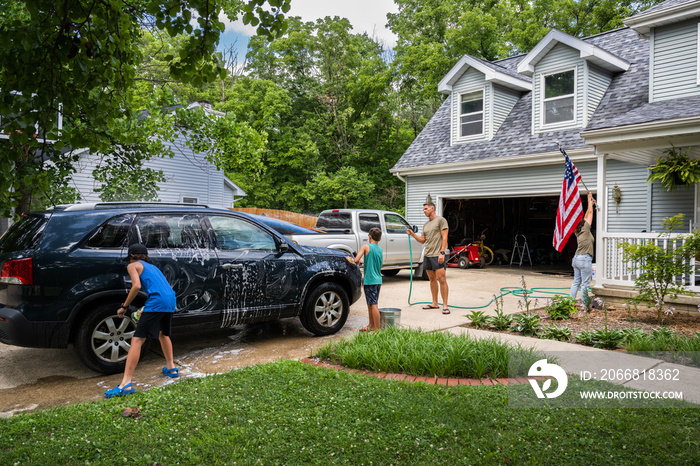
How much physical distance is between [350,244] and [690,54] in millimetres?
8868

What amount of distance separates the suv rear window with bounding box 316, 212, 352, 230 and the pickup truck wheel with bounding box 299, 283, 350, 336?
5339mm

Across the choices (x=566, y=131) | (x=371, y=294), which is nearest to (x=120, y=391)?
(x=371, y=294)

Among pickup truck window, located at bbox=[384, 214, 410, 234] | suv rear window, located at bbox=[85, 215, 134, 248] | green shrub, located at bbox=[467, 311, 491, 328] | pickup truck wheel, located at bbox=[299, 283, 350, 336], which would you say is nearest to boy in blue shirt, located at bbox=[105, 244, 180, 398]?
suv rear window, located at bbox=[85, 215, 134, 248]

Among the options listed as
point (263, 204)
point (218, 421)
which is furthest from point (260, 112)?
point (218, 421)

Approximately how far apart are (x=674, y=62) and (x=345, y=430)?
1212cm

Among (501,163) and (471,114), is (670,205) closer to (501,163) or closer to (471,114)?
(501,163)

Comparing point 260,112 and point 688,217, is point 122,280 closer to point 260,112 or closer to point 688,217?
point 688,217

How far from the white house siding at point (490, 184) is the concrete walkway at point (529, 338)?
263 cm

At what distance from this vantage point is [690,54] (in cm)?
1110

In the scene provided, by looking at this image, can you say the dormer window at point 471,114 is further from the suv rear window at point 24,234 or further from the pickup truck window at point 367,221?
the suv rear window at point 24,234

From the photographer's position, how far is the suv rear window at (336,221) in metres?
12.3

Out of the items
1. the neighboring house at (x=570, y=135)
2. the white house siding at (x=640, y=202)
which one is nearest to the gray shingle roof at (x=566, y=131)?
the neighboring house at (x=570, y=135)

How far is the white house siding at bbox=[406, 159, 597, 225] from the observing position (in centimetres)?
1436

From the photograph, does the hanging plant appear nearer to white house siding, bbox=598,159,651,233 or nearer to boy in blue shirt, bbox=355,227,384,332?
white house siding, bbox=598,159,651,233
